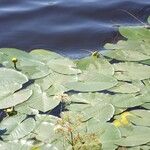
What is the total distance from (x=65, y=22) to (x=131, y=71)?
3.64ft

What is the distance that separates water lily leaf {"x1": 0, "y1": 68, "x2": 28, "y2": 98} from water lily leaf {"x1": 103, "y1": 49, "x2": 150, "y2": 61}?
→ 536mm

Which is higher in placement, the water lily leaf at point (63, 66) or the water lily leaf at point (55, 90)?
the water lily leaf at point (63, 66)

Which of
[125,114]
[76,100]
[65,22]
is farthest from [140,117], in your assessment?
[65,22]

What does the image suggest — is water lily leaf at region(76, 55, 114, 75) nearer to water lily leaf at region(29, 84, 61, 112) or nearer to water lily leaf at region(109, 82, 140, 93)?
water lily leaf at region(109, 82, 140, 93)

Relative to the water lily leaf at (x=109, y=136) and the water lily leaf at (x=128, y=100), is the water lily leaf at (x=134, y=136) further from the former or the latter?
the water lily leaf at (x=128, y=100)

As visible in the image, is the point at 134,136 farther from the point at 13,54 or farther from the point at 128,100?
the point at 13,54

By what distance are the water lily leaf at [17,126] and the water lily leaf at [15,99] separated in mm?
83

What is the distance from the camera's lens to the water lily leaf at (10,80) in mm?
1971

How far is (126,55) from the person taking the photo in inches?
91.1

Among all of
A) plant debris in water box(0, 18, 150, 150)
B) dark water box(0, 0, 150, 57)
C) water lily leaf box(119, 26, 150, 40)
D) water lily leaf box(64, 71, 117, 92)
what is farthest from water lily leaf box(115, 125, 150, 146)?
dark water box(0, 0, 150, 57)

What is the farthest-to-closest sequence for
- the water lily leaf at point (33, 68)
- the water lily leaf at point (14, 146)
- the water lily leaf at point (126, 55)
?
1. the water lily leaf at point (126, 55)
2. the water lily leaf at point (33, 68)
3. the water lily leaf at point (14, 146)

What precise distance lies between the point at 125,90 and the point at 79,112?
0.90 feet

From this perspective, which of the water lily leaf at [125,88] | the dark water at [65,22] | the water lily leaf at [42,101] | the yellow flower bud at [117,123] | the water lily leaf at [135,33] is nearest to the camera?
the yellow flower bud at [117,123]

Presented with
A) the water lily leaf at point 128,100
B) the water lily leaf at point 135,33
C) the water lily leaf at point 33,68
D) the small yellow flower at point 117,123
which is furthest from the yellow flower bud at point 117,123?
the water lily leaf at point 135,33
